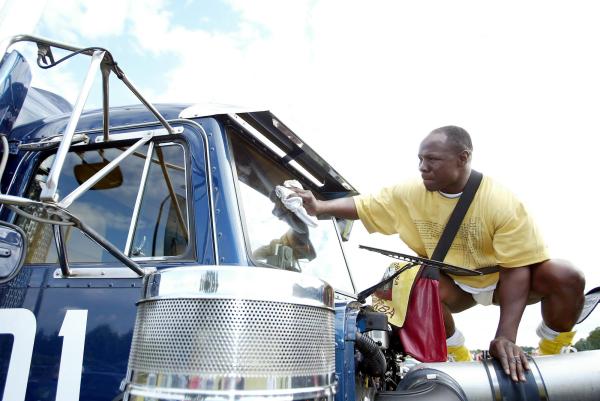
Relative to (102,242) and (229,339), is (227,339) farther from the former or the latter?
(102,242)

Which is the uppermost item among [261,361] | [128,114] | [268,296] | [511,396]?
[128,114]

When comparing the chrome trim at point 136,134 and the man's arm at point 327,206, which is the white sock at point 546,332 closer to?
the man's arm at point 327,206

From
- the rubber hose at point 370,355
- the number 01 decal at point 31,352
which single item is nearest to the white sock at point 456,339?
the rubber hose at point 370,355

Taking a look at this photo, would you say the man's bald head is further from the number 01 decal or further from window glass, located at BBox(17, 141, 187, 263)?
the number 01 decal

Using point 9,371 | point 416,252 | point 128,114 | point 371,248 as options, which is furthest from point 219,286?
point 416,252

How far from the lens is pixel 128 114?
87.1 inches

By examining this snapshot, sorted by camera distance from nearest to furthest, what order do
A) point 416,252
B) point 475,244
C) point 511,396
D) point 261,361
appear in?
point 261,361 → point 511,396 → point 475,244 → point 416,252

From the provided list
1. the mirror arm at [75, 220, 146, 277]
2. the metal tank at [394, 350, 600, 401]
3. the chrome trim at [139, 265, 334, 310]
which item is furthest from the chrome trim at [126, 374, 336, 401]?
the metal tank at [394, 350, 600, 401]

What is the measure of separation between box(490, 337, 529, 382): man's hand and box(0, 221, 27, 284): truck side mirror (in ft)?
5.71

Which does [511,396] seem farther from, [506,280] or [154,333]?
[154,333]

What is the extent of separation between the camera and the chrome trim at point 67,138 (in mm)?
1252

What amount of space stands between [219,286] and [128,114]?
1413mm

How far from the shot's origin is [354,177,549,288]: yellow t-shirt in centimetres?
216

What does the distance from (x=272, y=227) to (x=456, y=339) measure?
1.32 m
